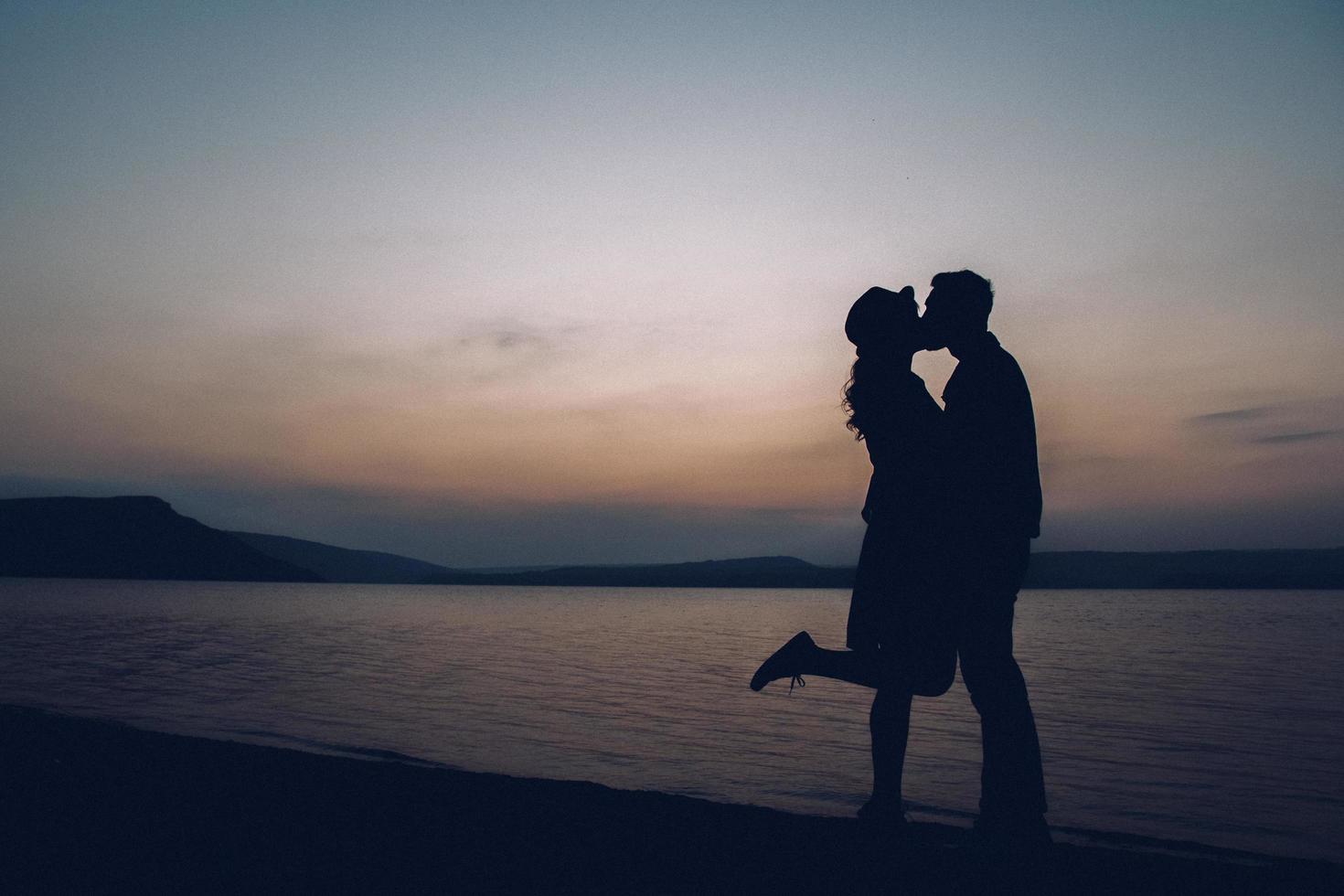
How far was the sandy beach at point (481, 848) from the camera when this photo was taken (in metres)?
3.66

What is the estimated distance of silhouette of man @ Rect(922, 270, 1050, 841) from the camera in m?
3.90

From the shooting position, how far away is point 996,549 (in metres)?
3.90

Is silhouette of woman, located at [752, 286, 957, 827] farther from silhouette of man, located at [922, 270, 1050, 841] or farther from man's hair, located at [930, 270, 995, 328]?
man's hair, located at [930, 270, 995, 328]

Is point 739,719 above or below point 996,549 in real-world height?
below

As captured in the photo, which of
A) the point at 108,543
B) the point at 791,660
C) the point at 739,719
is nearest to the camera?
the point at 791,660

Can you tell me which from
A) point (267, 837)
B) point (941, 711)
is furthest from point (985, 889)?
point (941, 711)

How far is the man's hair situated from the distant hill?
206206 mm

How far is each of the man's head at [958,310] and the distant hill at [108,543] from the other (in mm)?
206149

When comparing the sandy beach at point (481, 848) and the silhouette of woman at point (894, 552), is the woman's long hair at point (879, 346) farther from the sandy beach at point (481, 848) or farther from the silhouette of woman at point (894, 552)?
the sandy beach at point (481, 848)

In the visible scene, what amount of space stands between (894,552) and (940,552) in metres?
0.20

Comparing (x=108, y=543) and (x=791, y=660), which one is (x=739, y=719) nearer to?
(x=791, y=660)

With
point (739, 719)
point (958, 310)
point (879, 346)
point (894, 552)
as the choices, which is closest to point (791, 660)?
point (894, 552)

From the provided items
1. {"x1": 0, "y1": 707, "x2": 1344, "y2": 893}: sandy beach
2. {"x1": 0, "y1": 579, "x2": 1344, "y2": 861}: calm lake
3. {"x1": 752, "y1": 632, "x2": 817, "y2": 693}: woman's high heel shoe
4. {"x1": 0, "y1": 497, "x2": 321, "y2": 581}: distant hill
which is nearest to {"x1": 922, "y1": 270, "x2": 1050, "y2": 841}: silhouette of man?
{"x1": 0, "y1": 707, "x2": 1344, "y2": 893}: sandy beach

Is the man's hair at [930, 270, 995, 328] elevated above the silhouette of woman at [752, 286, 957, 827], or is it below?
above
